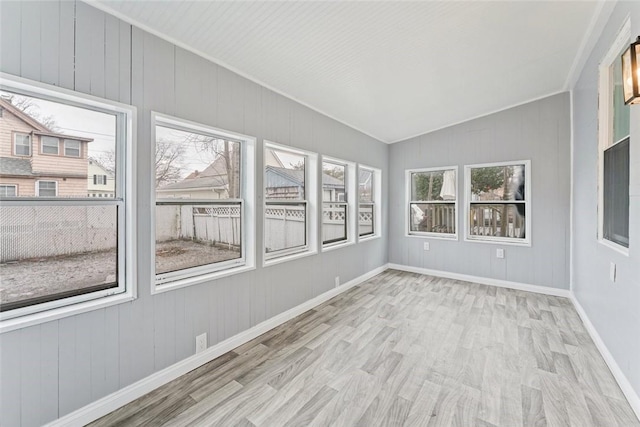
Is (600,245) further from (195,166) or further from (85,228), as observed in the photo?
(85,228)

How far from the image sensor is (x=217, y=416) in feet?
5.96

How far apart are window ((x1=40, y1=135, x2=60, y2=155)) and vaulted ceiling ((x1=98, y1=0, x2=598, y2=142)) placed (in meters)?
0.93

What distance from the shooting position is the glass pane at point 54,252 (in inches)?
61.4

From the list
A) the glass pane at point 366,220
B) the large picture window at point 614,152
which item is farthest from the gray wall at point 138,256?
the large picture window at point 614,152

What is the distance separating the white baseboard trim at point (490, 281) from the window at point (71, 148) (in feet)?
17.2

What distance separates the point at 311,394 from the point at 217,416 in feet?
2.15

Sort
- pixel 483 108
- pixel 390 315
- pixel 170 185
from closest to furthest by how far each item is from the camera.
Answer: pixel 170 185
pixel 390 315
pixel 483 108

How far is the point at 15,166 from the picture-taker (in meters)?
1.57

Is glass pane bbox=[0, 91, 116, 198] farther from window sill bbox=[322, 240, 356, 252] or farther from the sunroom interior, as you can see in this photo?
window sill bbox=[322, 240, 356, 252]

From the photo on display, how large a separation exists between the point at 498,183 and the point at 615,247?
8.53ft

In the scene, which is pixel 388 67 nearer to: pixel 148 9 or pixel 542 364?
pixel 148 9

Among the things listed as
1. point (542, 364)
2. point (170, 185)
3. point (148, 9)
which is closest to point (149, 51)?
point (148, 9)

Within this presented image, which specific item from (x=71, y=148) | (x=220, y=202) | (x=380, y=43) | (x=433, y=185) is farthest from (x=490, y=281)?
(x=71, y=148)

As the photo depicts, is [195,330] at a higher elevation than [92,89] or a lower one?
lower
